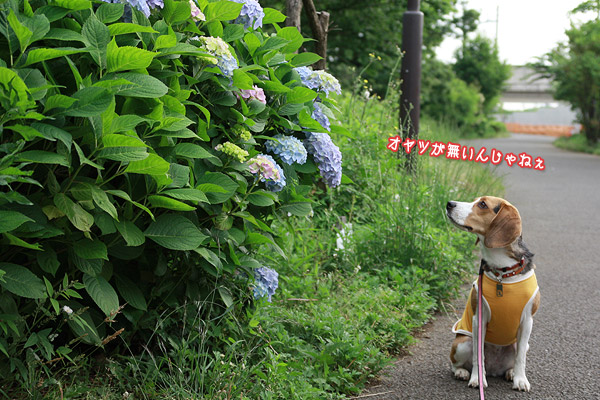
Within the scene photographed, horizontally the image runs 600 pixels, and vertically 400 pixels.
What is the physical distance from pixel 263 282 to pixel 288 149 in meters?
0.78

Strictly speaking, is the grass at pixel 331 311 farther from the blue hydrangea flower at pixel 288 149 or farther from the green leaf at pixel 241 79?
the green leaf at pixel 241 79

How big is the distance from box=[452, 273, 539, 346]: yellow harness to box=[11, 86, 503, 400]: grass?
70 cm

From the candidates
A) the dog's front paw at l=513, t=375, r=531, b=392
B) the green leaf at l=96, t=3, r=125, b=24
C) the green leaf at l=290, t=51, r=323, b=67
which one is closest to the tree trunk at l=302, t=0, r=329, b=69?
the green leaf at l=290, t=51, r=323, b=67

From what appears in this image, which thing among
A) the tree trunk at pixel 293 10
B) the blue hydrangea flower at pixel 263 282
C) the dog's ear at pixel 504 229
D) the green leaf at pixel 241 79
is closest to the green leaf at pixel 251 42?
the green leaf at pixel 241 79

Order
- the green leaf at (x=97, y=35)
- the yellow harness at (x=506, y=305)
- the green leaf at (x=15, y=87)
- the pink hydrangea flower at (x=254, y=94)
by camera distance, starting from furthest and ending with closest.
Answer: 1. the yellow harness at (x=506, y=305)
2. the pink hydrangea flower at (x=254, y=94)
3. the green leaf at (x=97, y=35)
4. the green leaf at (x=15, y=87)

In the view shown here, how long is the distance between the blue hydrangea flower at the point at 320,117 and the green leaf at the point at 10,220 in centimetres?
179

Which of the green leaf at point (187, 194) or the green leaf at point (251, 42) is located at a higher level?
the green leaf at point (251, 42)

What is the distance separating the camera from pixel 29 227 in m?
2.49

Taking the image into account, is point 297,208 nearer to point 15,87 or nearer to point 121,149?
point 121,149

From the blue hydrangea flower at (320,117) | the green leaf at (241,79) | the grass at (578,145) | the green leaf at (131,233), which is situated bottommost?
the grass at (578,145)

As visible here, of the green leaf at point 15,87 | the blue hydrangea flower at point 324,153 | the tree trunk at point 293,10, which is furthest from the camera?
the tree trunk at point 293,10

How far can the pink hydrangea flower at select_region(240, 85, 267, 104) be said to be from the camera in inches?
127

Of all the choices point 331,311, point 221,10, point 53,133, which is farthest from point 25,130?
point 331,311

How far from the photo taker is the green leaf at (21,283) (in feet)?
8.20
